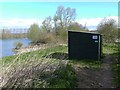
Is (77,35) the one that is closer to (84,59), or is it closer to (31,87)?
(84,59)

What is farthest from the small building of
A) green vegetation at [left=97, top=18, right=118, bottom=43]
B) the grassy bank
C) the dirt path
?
green vegetation at [left=97, top=18, right=118, bottom=43]

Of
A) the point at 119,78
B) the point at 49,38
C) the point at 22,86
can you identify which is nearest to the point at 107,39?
the point at 49,38

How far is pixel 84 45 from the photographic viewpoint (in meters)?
15.0

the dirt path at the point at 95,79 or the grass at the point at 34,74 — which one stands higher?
the grass at the point at 34,74

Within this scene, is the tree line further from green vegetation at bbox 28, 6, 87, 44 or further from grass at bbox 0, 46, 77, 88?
grass at bbox 0, 46, 77, 88

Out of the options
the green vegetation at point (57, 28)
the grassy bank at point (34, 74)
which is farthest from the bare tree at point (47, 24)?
the grassy bank at point (34, 74)

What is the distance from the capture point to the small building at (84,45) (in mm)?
14781

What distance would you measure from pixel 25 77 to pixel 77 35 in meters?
8.60

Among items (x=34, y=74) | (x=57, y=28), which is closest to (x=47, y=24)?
(x=57, y=28)

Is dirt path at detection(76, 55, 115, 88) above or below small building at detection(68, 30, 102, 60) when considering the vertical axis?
below

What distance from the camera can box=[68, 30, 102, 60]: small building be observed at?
582 inches

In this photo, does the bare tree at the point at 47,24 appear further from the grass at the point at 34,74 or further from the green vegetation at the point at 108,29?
the grass at the point at 34,74

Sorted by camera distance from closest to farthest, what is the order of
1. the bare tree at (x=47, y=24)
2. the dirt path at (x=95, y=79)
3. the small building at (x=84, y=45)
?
the dirt path at (x=95, y=79) → the small building at (x=84, y=45) → the bare tree at (x=47, y=24)

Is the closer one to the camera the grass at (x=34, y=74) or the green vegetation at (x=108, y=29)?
the grass at (x=34, y=74)
